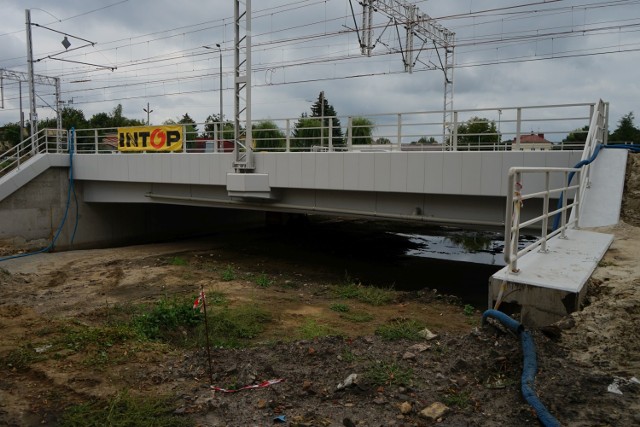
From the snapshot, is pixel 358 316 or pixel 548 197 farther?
pixel 358 316

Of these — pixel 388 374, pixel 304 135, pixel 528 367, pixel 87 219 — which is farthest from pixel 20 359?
pixel 304 135

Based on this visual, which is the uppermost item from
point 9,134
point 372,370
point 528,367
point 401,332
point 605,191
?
point 9,134

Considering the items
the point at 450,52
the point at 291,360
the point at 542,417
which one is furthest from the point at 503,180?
the point at 450,52

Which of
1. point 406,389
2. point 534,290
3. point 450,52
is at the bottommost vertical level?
point 406,389

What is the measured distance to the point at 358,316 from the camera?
8.06 metres

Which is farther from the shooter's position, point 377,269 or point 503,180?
point 377,269

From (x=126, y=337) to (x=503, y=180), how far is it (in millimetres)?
8139

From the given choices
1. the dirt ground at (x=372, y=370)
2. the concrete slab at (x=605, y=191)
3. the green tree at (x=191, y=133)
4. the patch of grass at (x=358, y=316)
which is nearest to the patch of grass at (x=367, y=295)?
the patch of grass at (x=358, y=316)

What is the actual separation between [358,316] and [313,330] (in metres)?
1.21

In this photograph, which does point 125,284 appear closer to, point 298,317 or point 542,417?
point 298,317

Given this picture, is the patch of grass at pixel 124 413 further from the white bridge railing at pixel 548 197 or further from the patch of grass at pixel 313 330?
the white bridge railing at pixel 548 197

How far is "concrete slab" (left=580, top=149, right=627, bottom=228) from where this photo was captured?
8016 millimetres

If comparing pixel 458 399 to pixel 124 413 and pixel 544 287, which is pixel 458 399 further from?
pixel 124 413

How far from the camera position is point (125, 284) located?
11.6 meters
